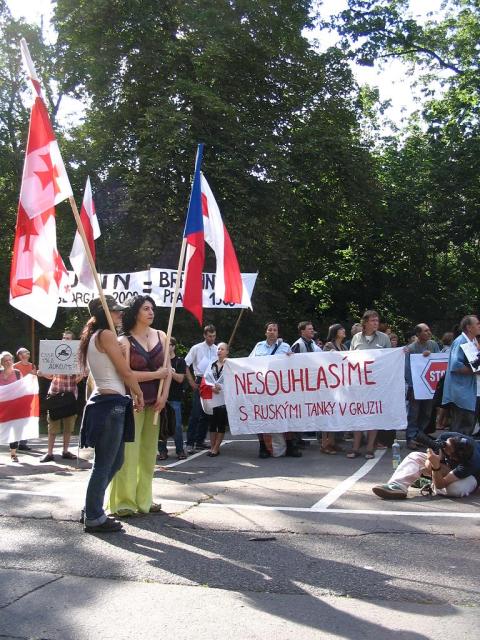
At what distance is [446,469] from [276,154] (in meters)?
13.9

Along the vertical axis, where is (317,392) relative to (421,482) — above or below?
above

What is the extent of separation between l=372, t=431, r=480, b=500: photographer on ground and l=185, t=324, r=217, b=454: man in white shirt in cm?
442

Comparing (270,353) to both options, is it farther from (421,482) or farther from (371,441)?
(421,482)

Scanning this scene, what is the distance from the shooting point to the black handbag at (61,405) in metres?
10.5

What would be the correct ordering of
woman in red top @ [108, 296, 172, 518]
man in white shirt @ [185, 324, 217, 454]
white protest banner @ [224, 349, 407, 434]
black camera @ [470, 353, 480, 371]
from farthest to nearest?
1. man in white shirt @ [185, 324, 217, 454]
2. white protest banner @ [224, 349, 407, 434]
3. black camera @ [470, 353, 480, 371]
4. woman in red top @ [108, 296, 172, 518]

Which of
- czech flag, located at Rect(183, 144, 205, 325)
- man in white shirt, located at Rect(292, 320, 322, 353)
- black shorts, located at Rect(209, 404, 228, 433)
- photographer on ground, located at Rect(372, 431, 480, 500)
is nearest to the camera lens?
photographer on ground, located at Rect(372, 431, 480, 500)

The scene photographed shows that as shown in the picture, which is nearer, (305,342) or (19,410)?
(19,410)

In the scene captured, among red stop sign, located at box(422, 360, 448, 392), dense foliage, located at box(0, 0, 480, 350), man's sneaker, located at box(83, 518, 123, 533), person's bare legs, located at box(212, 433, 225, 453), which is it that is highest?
dense foliage, located at box(0, 0, 480, 350)

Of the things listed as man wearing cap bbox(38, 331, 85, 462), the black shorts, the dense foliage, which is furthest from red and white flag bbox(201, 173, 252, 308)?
the dense foliage

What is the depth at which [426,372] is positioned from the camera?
1118 cm

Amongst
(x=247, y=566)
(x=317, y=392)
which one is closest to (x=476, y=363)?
(x=317, y=392)

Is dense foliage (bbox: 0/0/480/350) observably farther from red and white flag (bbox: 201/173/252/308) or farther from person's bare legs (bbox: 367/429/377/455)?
red and white flag (bbox: 201/173/252/308)

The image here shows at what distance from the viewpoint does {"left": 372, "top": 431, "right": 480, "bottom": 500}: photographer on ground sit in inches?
275

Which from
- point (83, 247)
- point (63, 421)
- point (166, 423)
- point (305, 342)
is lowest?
point (63, 421)
